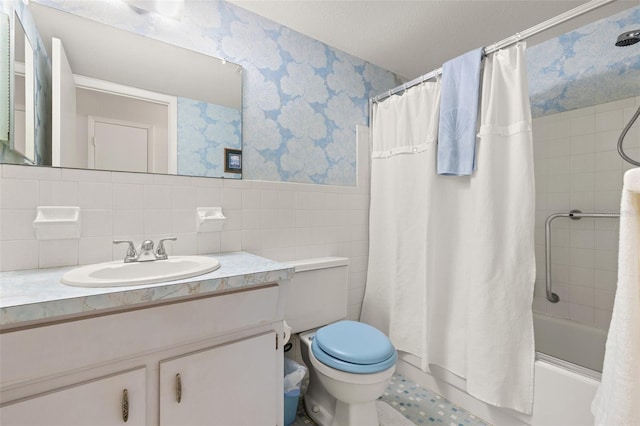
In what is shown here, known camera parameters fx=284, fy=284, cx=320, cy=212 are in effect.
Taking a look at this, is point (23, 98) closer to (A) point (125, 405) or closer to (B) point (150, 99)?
(B) point (150, 99)

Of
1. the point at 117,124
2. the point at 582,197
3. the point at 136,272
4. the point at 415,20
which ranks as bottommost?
the point at 136,272

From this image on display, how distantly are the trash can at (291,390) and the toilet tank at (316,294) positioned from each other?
0.65ft

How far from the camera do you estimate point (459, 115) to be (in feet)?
4.85

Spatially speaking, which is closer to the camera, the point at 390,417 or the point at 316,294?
the point at 390,417

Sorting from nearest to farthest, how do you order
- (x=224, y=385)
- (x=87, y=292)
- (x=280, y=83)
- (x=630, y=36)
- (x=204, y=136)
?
(x=87, y=292)
(x=224, y=385)
(x=630, y=36)
(x=204, y=136)
(x=280, y=83)

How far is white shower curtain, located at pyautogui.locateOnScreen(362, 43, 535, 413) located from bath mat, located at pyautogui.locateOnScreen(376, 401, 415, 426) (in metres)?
0.30

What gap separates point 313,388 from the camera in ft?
5.11

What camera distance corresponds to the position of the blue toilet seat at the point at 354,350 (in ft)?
3.97

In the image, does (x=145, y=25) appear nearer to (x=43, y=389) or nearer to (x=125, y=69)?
(x=125, y=69)

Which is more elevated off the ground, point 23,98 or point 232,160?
point 23,98

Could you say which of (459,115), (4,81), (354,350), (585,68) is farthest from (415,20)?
(4,81)

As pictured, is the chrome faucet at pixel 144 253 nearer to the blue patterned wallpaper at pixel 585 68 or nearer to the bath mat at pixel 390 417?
the bath mat at pixel 390 417

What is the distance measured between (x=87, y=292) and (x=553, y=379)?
1.77 meters

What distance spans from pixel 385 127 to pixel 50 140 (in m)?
1.77
